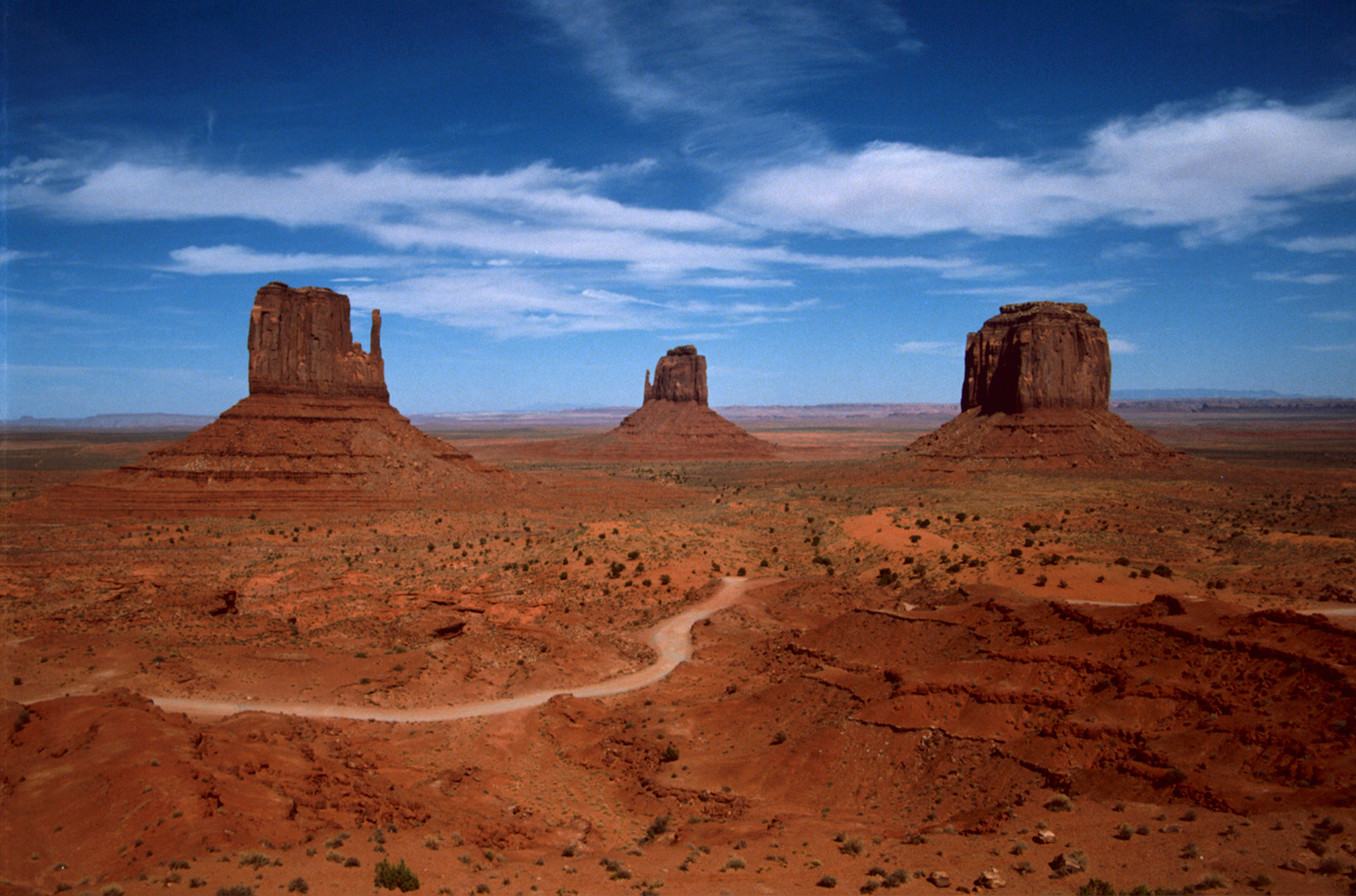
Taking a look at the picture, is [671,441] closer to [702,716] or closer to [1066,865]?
[702,716]

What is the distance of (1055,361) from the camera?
78938mm

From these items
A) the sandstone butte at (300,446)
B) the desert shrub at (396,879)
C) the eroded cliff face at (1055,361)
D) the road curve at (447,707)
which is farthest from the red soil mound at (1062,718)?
the eroded cliff face at (1055,361)

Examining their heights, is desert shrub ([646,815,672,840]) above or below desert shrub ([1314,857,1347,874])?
below

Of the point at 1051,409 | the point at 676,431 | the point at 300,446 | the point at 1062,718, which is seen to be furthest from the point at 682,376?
the point at 1062,718

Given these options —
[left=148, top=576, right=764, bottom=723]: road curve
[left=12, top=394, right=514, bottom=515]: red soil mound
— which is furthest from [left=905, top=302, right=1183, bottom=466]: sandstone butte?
[left=148, top=576, right=764, bottom=723]: road curve

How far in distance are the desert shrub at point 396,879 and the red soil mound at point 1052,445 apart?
6967 cm

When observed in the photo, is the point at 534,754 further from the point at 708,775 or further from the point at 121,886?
the point at 121,886

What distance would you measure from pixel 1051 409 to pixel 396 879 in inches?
3155

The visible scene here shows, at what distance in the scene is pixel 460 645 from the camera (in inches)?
1019

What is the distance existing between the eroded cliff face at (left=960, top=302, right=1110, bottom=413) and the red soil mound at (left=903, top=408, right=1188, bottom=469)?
3.87 feet

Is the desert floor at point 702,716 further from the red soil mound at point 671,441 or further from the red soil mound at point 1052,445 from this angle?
the red soil mound at point 671,441

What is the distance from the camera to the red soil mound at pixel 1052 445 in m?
72.9

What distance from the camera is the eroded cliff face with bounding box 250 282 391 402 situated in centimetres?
6234

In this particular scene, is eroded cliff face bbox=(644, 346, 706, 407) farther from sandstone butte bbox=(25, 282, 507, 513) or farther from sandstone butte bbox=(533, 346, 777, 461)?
sandstone butte bbox=(25, 282, 507, 513)
